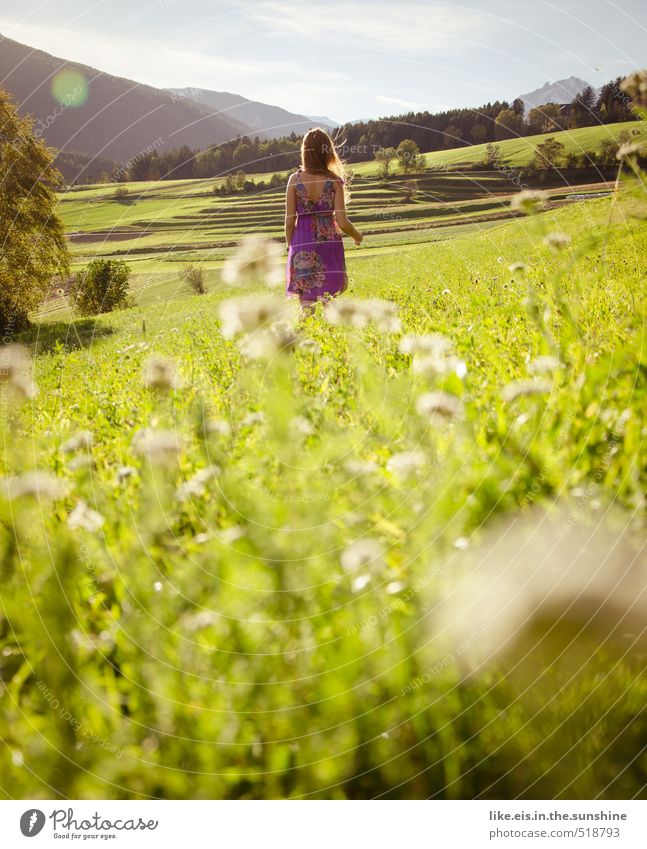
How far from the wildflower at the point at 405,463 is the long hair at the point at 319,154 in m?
5.12

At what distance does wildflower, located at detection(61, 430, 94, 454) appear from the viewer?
9.50 feet

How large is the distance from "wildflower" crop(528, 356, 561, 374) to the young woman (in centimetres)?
390

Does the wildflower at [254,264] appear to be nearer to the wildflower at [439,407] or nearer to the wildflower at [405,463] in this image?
the wildflower at [439,407]

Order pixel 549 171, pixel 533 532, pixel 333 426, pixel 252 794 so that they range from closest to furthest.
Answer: pixel 252 794
pixel 533 532
pixel 333 426
pixel 549 171

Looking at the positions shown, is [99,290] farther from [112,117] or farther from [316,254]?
[112,117]

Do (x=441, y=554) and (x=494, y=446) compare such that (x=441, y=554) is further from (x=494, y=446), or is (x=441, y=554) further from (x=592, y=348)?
(x=592, y=348)

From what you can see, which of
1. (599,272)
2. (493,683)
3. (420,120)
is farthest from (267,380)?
Answer: (420,120)

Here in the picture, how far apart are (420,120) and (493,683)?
2940 centimetres

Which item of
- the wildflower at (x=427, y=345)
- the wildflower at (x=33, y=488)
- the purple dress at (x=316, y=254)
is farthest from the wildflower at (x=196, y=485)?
the purple dress at (x=316, y=254)

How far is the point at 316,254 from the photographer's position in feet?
21.5

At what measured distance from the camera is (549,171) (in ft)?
132

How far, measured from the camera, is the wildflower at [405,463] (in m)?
1.97
